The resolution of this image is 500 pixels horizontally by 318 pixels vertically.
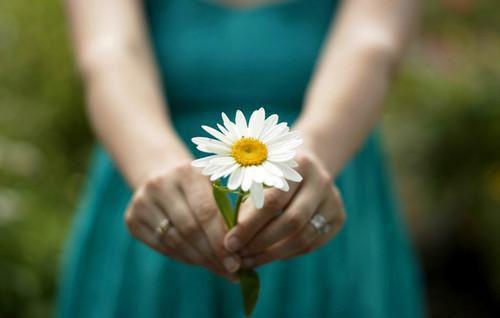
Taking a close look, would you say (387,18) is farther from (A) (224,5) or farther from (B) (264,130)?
(B) (264,130)

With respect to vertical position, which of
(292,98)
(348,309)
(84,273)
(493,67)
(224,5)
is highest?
(493,67)

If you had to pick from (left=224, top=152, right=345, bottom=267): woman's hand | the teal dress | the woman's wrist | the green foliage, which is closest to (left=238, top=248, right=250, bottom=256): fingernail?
(left=224, top=152, right=345, bottom=267): woman's hand

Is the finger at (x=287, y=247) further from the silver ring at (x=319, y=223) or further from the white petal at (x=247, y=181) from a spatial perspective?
the white petal at (x=247, y=181)

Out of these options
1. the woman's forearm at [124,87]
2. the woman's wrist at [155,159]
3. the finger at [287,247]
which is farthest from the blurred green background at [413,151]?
the finger at [287,247]

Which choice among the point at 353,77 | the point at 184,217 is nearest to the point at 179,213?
the point at 184,217

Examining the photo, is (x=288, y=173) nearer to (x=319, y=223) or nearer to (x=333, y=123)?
(x=319, y=223)

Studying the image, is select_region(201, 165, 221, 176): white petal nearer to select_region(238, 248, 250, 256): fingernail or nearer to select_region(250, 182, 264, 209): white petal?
select_region(250, 182, 264, 209): white petal

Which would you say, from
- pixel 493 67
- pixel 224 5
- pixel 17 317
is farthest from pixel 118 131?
pixel 493 67
